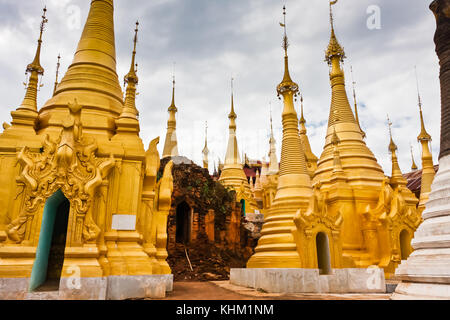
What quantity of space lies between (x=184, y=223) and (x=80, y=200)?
17945mm

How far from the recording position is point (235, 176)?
123 ft

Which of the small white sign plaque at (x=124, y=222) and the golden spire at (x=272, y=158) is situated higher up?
the golden spire at (x=272, y=158)

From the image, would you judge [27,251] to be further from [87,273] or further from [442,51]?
[442,51]

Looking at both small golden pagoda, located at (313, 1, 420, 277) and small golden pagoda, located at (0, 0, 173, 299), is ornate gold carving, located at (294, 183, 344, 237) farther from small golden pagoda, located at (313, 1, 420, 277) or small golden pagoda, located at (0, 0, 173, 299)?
small golden pagoda, located at (0, 0, 173, 299)

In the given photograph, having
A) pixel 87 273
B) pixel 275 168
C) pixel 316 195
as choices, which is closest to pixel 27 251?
pixel 87 273

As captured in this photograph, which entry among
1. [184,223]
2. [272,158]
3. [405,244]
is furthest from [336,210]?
[272,158]

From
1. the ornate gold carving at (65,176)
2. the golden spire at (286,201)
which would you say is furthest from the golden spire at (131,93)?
the golden spire at (286,201)

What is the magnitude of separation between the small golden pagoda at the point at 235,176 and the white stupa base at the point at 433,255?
28.6 metres

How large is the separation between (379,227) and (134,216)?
1137 centimetres

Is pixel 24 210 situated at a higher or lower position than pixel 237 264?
higher

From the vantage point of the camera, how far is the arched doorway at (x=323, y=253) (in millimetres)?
13523

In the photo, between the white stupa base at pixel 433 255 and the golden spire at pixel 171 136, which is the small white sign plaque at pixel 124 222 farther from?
the golden spire at pixel 171 136

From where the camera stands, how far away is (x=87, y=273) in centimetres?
798

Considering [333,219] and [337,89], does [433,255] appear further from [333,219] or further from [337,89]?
[337,89]
